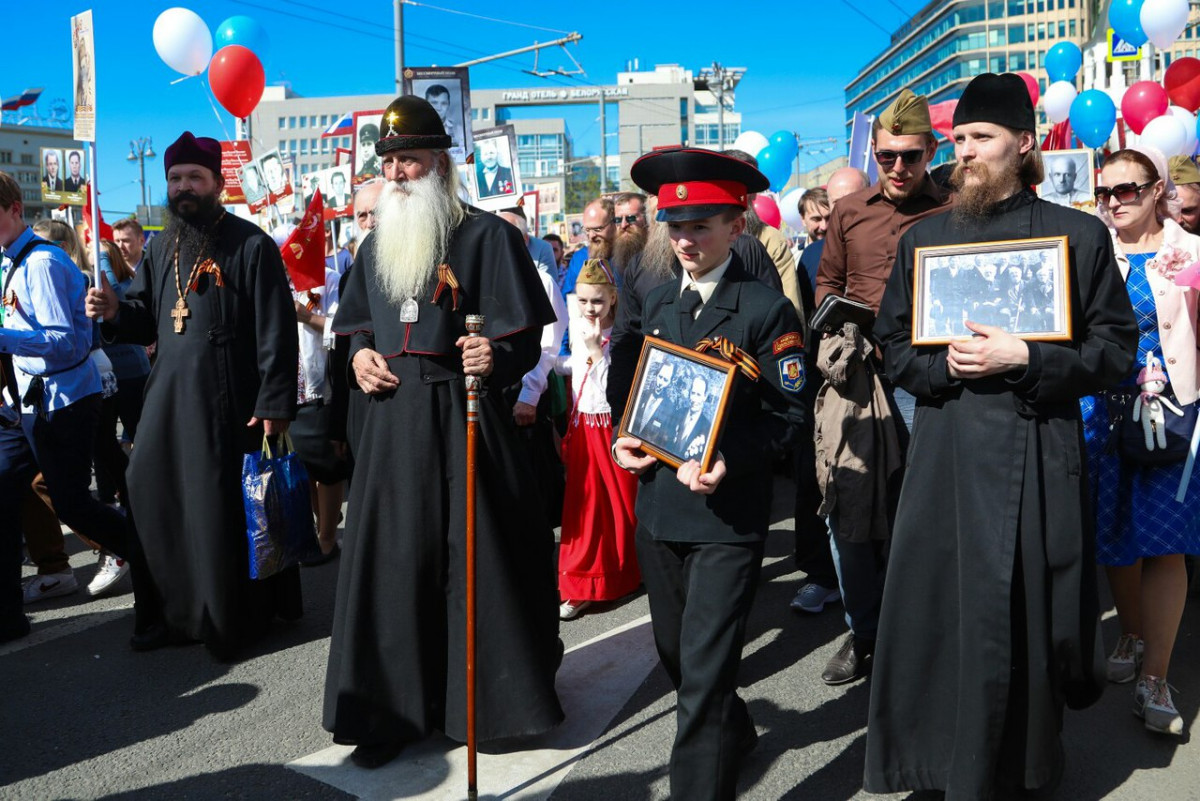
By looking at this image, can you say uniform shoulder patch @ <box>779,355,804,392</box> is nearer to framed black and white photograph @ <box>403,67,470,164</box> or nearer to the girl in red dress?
the girl in red dress

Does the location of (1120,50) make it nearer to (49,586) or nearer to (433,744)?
(433,744)

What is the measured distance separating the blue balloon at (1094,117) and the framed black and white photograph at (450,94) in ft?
23.3

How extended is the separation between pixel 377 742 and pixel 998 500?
7.31 feet

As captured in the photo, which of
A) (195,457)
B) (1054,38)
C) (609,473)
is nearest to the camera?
(195,457)

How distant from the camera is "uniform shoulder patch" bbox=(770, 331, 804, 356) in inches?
117

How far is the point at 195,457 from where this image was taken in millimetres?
4637

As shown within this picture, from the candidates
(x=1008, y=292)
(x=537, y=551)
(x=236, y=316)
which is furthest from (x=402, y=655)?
(x=1008, y=292)

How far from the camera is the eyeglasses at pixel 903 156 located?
4.14m

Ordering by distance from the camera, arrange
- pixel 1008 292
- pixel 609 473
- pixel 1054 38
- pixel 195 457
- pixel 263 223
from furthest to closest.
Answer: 1. pixel 1054 38
2. pixel 263 223
3. pixel 609 473
4. pixel 195 457
5. pixel 1008 292

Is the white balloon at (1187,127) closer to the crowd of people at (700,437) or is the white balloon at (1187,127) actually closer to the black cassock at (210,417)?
the crowd of people at (700,437)

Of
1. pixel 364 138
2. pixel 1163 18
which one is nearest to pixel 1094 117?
pixel 1163 18

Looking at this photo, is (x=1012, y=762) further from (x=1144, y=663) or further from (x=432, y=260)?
(x=432, y=260)

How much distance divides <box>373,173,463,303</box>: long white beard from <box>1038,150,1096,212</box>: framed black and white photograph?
6544 millimetres

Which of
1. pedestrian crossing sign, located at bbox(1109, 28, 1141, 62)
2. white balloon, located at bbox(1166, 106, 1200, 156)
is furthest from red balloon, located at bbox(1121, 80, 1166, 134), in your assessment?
pedestrian crossing sign, located at bbox(1109, 28, 1141, 62)
